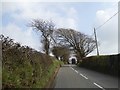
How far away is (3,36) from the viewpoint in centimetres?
1223

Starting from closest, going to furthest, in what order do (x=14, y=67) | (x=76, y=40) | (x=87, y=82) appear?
1. (x=14, y=67)
2. (x=87, y=82)
3. (x=76, y=40)

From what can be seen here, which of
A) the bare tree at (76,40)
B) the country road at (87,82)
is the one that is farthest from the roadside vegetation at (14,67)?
the bare tree at (76,40)

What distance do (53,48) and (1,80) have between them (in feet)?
256

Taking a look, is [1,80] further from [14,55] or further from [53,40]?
[53,40]

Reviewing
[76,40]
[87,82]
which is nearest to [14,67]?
[87,82]

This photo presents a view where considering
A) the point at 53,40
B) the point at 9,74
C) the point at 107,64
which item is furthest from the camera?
the point at 53,40

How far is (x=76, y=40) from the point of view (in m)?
84.9

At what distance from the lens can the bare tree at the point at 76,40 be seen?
84.1m

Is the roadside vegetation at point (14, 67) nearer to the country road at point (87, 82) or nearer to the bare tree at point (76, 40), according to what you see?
the country road at point (87, 82)

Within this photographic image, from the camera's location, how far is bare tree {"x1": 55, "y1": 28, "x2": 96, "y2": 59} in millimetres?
84125

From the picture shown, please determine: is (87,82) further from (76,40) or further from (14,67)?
(76,40)

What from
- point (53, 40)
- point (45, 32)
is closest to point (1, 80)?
point (45, 32)

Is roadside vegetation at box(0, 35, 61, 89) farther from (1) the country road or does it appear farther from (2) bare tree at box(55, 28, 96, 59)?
(2) bare tree at box(55, 28, 96, 59)

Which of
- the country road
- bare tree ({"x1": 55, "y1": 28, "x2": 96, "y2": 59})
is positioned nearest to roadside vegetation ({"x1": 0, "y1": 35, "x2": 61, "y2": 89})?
the country road
